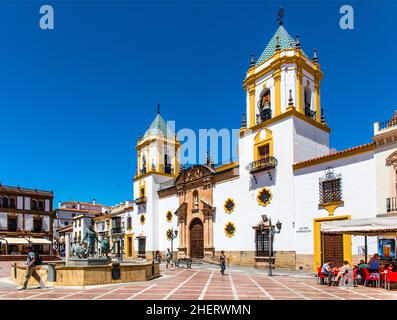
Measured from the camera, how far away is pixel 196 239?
31.3 m

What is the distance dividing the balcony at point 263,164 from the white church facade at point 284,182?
0.06 meters

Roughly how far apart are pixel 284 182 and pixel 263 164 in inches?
80.5

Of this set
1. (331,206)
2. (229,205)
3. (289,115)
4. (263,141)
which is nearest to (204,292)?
(331,206)

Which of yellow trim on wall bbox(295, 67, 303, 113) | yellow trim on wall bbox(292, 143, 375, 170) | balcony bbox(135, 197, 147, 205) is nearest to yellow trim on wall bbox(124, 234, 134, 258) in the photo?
balcony bbox(135, 197, 147, 205)

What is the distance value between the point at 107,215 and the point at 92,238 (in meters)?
33.1

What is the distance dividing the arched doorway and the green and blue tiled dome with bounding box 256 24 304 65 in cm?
1406

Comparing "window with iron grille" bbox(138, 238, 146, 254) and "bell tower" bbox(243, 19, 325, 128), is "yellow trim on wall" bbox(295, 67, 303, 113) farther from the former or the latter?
"window with iron grille" bbox(138, 238, 146, 254)

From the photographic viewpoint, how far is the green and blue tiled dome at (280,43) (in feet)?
85.0

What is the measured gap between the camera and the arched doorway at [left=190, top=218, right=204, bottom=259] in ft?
100

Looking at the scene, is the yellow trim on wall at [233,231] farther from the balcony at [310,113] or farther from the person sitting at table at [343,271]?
the person sitting at table at [343,271]

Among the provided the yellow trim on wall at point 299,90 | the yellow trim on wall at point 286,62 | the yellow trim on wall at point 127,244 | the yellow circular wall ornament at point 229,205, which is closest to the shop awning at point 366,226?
the yellow trim on wall at point 299,90

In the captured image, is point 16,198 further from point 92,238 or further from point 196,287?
point 196,287

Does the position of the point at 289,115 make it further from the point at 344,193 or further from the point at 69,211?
the point at 69,211
